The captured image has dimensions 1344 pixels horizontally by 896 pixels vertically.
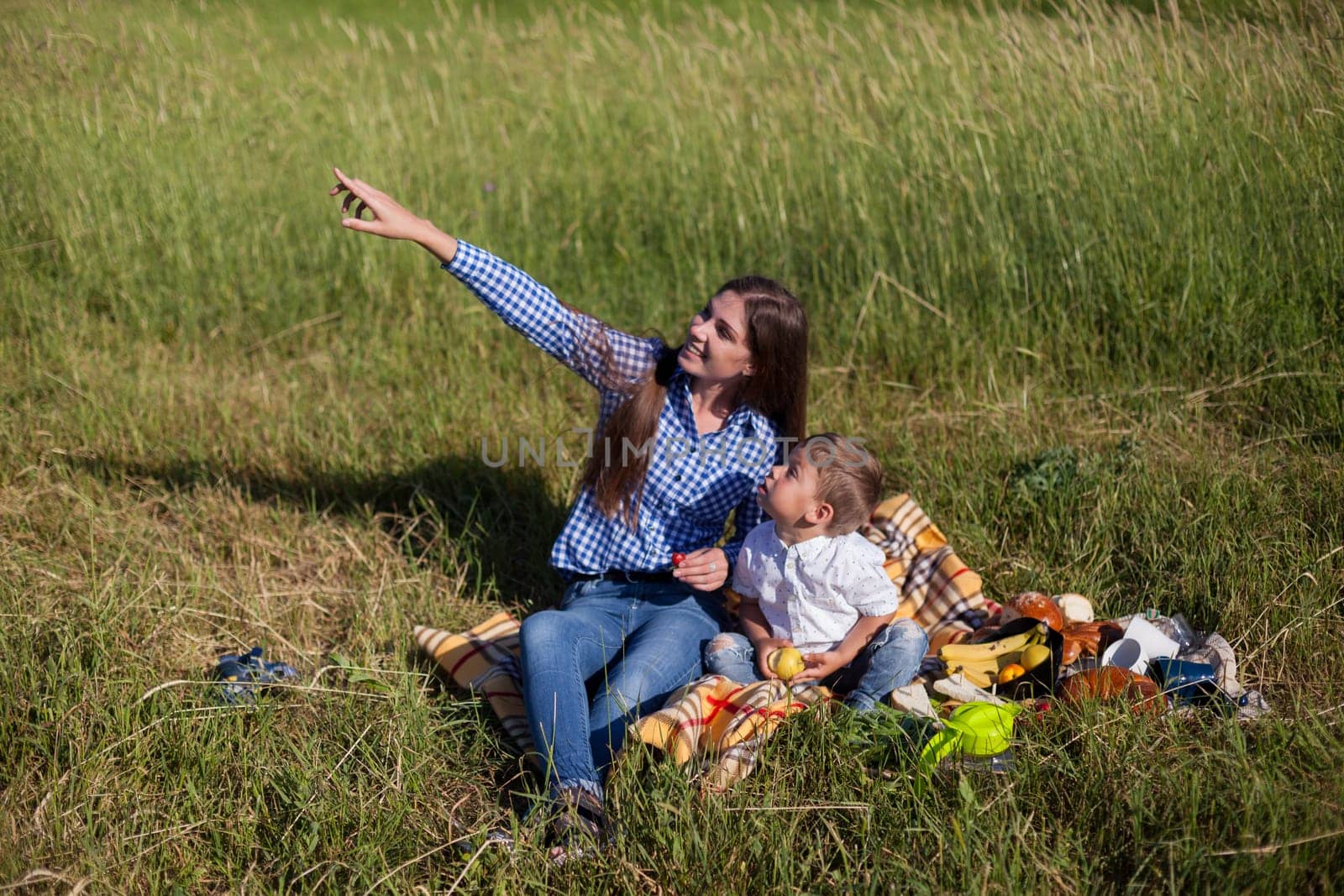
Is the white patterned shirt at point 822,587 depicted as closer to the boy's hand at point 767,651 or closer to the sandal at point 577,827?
the boy's hand at point 767,651

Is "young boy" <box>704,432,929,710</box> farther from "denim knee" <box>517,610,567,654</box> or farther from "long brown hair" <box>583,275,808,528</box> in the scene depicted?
"denim knee" <box>517,610,567,654</box>

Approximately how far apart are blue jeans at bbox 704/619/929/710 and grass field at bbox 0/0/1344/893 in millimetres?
310

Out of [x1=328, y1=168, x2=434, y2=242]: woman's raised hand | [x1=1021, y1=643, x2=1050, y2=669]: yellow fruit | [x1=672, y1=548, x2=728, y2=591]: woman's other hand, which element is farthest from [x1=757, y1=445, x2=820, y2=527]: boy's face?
[x1=328, y1=168, x2=434, y2=242]: woman's raised hand

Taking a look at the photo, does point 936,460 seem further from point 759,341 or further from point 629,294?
point 629,294

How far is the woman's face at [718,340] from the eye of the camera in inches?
130

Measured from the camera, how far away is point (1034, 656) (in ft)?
10.1

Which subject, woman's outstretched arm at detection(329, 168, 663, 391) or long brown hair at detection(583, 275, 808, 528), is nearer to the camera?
woman's outstretched arm at detection(329, 168, 663, 391)

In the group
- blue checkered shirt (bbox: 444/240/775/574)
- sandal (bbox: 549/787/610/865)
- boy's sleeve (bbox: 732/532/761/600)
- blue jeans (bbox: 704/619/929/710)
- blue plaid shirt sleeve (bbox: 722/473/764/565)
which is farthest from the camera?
blue plaid shirt sleeve (bbox: 722/473/764/565)

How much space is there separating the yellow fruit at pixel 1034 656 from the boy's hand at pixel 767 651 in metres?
0.64

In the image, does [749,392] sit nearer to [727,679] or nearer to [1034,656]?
[727,679]

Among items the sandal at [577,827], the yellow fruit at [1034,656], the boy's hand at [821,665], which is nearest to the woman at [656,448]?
the boy's hand at [821,665]

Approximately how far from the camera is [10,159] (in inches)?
209

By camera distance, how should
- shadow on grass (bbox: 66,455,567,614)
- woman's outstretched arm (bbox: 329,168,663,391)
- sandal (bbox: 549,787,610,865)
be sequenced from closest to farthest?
sandal (bbox: 549,787,610,865) → woman's outstretched arm (bbox: 329,168,663,391) → shadow on grass (bbox: 66,455,567,614)

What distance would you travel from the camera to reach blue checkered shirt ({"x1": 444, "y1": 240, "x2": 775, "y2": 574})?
338 centimetres
